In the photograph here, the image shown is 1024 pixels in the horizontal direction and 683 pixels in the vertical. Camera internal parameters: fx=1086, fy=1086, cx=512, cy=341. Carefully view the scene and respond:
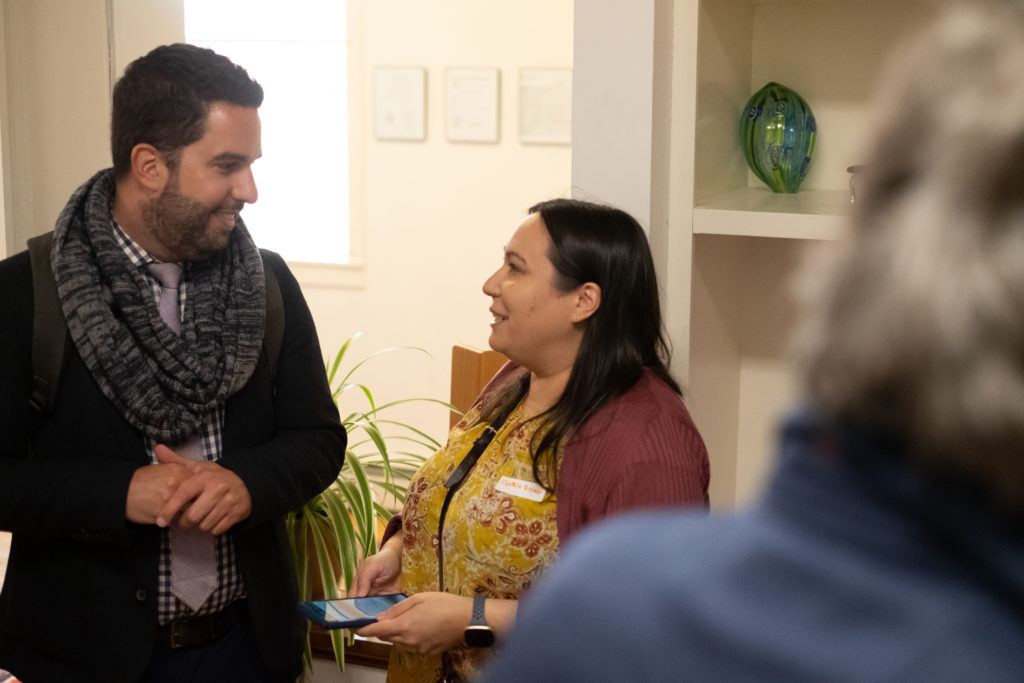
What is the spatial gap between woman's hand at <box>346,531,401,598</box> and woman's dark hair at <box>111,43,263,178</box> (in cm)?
77

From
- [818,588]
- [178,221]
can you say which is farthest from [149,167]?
[818,588]

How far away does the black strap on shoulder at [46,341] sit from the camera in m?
1.69

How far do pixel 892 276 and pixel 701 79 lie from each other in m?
1.80

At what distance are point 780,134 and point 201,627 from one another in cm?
152

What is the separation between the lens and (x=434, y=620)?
64.4 inches

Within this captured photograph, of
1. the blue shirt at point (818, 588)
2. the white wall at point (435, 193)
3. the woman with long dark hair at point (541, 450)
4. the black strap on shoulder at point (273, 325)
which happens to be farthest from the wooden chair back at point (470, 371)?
the white wall at point (435, 193)

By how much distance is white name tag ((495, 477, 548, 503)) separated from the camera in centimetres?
170

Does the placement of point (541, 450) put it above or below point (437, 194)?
below

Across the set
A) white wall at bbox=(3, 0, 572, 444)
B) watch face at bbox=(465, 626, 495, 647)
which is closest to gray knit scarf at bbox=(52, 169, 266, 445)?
watch face at bbox=(465, 626, 495, 647)

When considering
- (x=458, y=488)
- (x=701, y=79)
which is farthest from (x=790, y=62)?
(x=458, y=488)

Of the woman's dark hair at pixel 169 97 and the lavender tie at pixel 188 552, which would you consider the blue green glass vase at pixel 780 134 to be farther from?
the lavender tie at pixel 188 552

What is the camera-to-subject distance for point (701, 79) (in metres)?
2.15

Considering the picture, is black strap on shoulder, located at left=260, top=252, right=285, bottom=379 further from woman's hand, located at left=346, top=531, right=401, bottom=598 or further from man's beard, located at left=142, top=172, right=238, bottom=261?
woman's hand, located at left=346, top=531, right=401, bottom=598

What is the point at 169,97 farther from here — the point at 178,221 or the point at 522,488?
the point at 522,488
